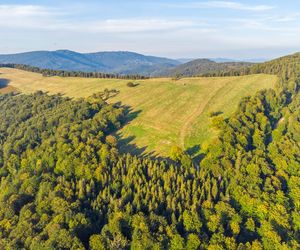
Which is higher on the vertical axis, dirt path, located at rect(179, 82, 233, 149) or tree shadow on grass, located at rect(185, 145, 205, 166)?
dirt path, located at rect(179, 82, 233, 149)

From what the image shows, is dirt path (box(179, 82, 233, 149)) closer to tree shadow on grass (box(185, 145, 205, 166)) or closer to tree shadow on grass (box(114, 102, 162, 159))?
tree shadow on grass (box(185, 145, 205, 166))

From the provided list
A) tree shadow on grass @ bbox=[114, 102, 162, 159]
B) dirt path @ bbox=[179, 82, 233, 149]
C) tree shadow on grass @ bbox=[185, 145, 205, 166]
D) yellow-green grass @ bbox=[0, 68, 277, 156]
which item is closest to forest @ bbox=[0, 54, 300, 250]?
tree shadow on grass @ bbox=[185, 145, 205, 166]

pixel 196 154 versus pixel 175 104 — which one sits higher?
pixel 175 104

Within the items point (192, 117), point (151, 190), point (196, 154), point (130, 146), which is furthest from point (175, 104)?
point (151, 190)

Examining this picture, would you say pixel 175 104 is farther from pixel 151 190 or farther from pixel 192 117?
pixel 151 190

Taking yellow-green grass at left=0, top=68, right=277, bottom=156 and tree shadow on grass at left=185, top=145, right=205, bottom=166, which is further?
yellow-green grass at left=0, top=68, right=277, bottom=156

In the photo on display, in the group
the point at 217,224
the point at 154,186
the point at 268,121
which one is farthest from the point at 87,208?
the point at 268,121

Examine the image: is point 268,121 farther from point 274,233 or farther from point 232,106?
point 274,233
